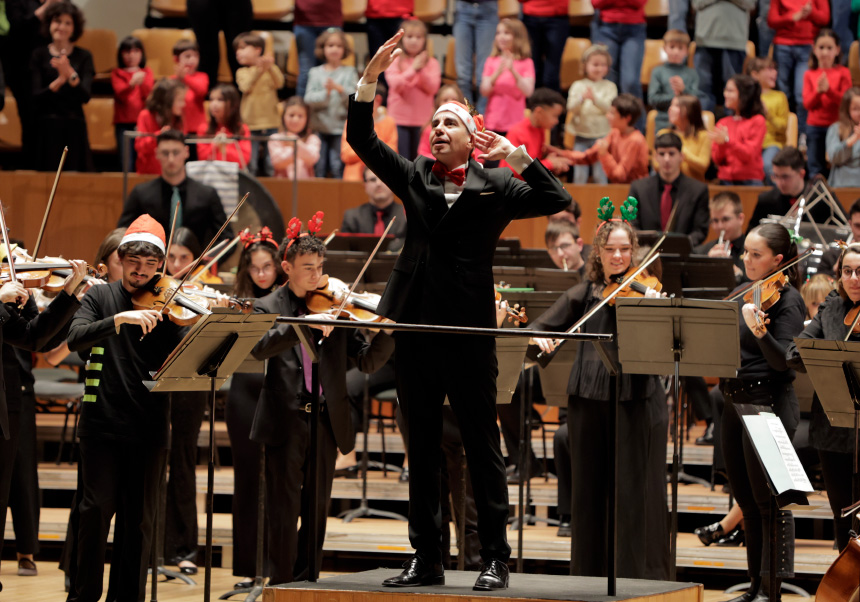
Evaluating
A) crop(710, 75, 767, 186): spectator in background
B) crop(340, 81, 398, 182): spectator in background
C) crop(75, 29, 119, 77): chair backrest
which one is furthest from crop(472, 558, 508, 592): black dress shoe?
crop(75, 29, 119, 77): chair backrest

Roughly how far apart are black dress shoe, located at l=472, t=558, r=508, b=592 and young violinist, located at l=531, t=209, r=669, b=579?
130 centimetres

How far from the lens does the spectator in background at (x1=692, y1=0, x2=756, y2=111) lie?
8602mm

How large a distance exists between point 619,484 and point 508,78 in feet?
14.6

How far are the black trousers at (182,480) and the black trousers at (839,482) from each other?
107 inches

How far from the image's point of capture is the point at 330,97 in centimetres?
835

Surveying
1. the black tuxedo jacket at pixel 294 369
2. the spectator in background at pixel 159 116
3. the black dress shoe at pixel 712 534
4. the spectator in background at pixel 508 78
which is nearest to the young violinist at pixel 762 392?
the black dress shoe at pixel 712 534

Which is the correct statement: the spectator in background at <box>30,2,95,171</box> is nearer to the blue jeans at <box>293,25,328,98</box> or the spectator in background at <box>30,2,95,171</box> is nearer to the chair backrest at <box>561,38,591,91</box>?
the blue jeans at <box>293,25,328,98</box>

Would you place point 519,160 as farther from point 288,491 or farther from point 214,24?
point 214,24

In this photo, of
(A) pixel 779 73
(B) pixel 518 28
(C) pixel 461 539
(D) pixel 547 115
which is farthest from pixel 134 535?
(A) pixel 779 73

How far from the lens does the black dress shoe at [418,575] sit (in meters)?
3.27

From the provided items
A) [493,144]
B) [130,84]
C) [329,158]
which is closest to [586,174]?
[329,158]

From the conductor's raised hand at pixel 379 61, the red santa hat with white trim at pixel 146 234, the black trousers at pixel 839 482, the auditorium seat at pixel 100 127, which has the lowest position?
the black trousers at pixel 839 482

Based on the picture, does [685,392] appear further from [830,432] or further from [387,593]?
[387,593]

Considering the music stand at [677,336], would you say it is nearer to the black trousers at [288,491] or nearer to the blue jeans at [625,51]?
the black trousers at [288,491]
